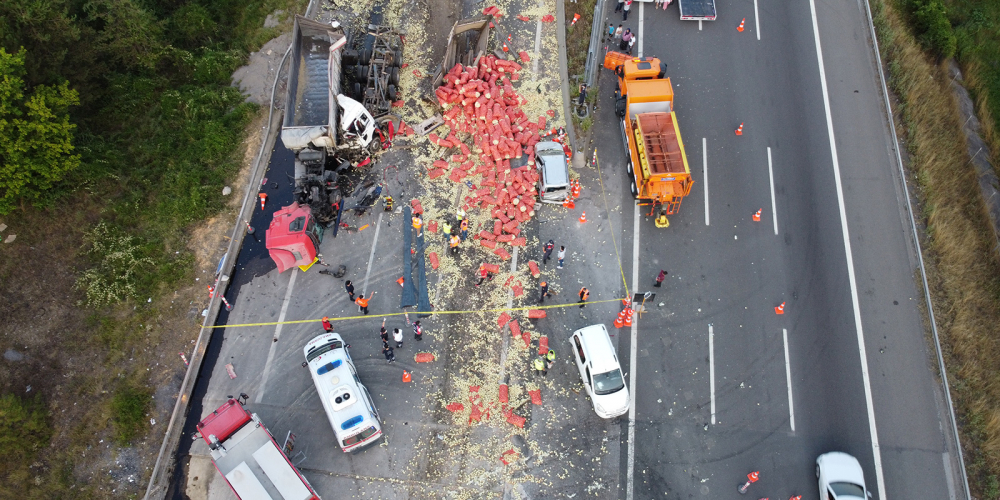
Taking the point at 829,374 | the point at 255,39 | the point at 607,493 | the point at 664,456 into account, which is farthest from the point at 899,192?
the point at 255,39

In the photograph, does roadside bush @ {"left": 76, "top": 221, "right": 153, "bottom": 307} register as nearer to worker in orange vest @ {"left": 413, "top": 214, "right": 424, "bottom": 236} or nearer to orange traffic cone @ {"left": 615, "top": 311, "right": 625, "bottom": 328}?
worker in orange vest @ {"left": 413, "top": 214, "right": 424, "bottom": 236}

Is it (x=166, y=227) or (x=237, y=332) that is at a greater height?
(x=166, y=227)

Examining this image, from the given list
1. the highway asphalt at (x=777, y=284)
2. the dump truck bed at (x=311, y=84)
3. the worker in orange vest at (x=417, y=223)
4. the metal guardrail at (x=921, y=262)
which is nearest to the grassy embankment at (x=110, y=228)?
the dump truck bed at (x=311, y=84)

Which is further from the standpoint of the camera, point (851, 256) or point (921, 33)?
point (921, 33)

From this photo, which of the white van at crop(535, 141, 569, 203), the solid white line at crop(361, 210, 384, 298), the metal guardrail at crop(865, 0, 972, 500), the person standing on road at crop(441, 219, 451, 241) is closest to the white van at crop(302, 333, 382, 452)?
the solid white line at crop(361, 210, 384, 298)

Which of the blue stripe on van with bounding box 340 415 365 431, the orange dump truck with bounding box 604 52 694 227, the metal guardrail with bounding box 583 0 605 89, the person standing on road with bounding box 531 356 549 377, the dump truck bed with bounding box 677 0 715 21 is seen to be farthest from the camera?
the dump truck bed with bounding box 677 0 715 21

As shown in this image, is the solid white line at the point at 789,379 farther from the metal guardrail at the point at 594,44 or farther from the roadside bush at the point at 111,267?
the roadside bush at the point at 111,267

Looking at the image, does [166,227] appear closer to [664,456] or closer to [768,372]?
[664,456]
